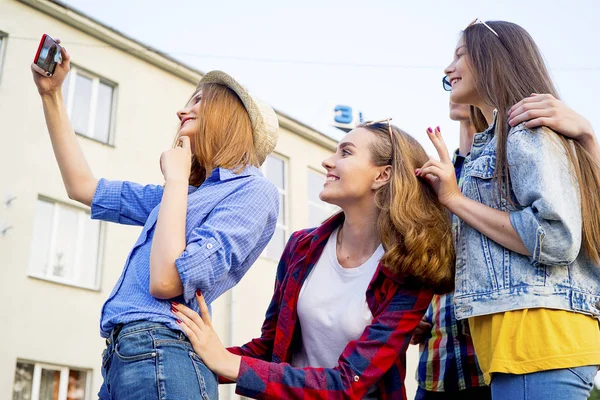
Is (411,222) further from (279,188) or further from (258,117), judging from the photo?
(279,188)

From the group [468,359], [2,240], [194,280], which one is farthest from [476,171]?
[2,240]

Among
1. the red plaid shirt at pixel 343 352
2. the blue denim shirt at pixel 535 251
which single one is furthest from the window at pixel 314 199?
the blue denim shirt at pixel 535 251

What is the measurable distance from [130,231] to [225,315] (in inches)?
108

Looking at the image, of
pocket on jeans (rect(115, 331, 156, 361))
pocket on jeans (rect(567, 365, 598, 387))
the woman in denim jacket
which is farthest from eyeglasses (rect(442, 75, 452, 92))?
pocket on jeans (rect(115, 331, 156, 361))

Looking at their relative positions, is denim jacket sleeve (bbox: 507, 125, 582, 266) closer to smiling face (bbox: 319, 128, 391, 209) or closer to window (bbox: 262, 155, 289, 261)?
smiling face (bbox: 319, 128, 391, 209)

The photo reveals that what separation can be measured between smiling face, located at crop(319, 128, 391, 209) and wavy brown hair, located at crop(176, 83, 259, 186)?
1.27 ft

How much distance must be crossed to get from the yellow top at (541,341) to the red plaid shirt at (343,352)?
0.36 metres

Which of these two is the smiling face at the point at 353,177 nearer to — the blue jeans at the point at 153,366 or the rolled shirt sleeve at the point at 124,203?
the rolled shirt sleeve at the point at 124,203

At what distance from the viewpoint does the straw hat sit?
274 centimetres

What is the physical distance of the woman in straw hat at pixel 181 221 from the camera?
209 centimetres

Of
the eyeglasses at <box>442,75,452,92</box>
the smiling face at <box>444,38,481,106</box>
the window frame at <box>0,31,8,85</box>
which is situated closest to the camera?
the smiling face at <box>444,38,481,106</box>

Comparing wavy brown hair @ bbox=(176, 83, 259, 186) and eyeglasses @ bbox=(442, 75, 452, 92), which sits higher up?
eyeglasses @ bbox=(442, 75, 452, 92)

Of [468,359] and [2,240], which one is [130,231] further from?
[468,359]

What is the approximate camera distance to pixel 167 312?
2.17 meters
